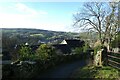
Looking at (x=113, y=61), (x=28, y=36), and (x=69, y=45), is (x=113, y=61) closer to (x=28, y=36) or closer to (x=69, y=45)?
(x=69, y=45)

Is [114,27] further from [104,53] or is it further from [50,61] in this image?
[104,53]

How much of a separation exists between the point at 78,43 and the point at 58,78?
1619 inches

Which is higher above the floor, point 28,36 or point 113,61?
point 28,36

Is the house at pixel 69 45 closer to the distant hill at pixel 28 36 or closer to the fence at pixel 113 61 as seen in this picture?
the distant hill at pixel 28 36

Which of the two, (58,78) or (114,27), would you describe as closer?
(58,78)

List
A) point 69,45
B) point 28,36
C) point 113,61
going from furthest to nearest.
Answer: point 28,36
point 69,45
point 113,61

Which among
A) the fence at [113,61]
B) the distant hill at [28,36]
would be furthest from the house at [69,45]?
the fence at [113,61]

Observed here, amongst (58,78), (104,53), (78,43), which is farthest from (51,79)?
(78,43)

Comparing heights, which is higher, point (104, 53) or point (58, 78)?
point (104, 53)

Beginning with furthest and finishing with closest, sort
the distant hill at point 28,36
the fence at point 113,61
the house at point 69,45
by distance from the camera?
the house at point 69,45, the distant hill at point 28,36, the fence at point 113,61

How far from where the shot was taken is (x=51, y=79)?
12.7 m

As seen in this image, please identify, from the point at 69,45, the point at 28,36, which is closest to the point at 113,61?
the point at 69,45

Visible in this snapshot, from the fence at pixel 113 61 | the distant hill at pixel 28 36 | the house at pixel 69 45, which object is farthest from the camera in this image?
the house at pixel 69 45

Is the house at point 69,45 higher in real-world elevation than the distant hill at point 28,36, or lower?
lower
